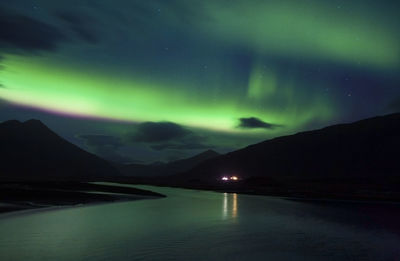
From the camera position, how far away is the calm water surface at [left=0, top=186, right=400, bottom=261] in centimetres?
2125

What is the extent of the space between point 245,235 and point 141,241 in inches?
331

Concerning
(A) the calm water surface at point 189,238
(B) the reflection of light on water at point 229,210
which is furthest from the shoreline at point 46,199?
(B) the reflection of light on water at point 229,210

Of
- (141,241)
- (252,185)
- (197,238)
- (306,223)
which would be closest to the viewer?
(141,241)

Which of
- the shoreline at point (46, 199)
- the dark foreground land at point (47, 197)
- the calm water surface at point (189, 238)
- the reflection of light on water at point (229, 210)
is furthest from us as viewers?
the dark foreground land at point (47, 197)

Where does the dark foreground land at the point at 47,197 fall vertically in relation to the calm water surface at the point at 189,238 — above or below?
above

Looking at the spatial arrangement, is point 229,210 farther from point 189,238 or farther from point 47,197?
point 47,197

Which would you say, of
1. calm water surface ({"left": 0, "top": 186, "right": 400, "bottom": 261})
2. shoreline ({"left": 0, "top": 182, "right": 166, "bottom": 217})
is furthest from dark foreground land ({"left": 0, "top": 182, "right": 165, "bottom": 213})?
calm water surface ({"left": 0, "top": 186, "right": 400, "bottom": 261})

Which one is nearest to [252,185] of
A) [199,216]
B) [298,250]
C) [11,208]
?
[199,216]

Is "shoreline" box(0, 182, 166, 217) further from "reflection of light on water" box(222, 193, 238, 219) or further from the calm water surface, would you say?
"reflection of light on water" box(222, 193, 238, 219)

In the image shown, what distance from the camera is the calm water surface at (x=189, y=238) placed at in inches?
837

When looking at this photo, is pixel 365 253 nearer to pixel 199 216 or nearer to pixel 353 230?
pixel 353 230

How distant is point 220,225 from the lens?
34.1 metres

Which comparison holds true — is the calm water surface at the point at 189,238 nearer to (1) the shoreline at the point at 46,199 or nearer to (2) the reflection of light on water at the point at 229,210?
(2) the reflection of light on water at the point at 229,210

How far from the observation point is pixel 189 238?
26.7 meters
